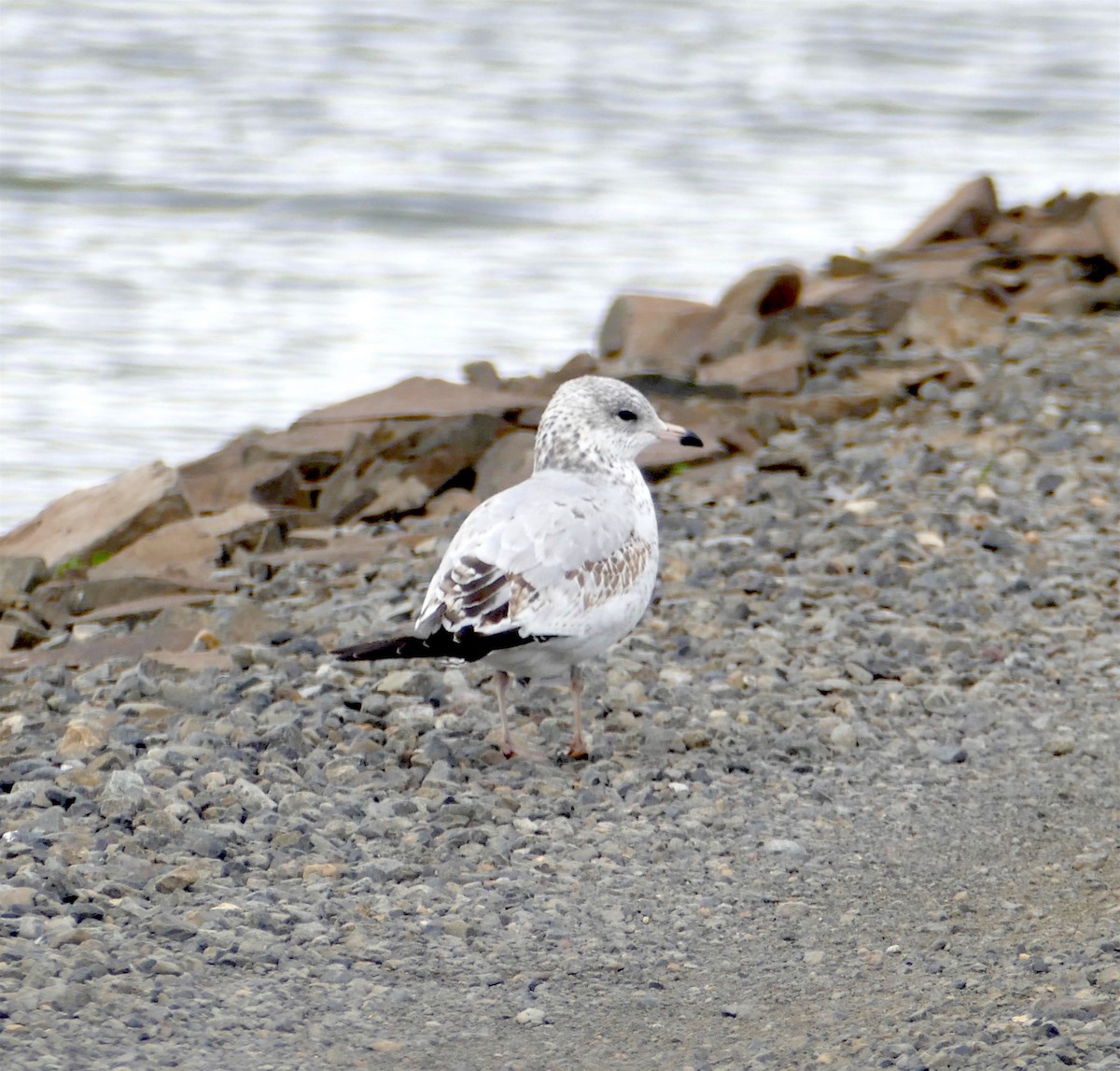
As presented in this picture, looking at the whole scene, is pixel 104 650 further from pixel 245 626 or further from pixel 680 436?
pixel 680 436

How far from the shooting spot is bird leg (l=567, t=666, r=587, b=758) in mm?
5109

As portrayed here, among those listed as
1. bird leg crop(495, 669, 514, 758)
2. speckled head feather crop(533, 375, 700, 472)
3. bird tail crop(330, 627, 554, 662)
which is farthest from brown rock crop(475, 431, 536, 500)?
bird tail crop(330, 627, 554, 662)

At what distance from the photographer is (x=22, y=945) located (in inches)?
150

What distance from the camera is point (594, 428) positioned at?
218 inches

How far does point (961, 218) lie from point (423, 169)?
18.7ft

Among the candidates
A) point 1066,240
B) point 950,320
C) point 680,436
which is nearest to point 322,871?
point 680,436

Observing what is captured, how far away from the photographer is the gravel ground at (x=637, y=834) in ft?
11.9

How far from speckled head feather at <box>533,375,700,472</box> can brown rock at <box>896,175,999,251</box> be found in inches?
261

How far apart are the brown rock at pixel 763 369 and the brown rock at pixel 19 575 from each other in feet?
10.8

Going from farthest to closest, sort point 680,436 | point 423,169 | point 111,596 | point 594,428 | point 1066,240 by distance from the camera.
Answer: point 423,169 < point 1066,240 < point 111,596 < point 680,436 < point 594,428

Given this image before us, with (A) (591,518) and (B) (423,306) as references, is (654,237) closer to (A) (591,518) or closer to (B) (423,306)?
(B) (423,306)

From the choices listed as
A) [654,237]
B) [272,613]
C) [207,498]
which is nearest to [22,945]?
[272,613]

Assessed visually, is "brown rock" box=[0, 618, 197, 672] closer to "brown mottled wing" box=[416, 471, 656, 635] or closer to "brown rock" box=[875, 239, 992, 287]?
"brown mottled wing" box=[416, 471, 656, 635]

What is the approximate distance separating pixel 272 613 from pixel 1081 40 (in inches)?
733
